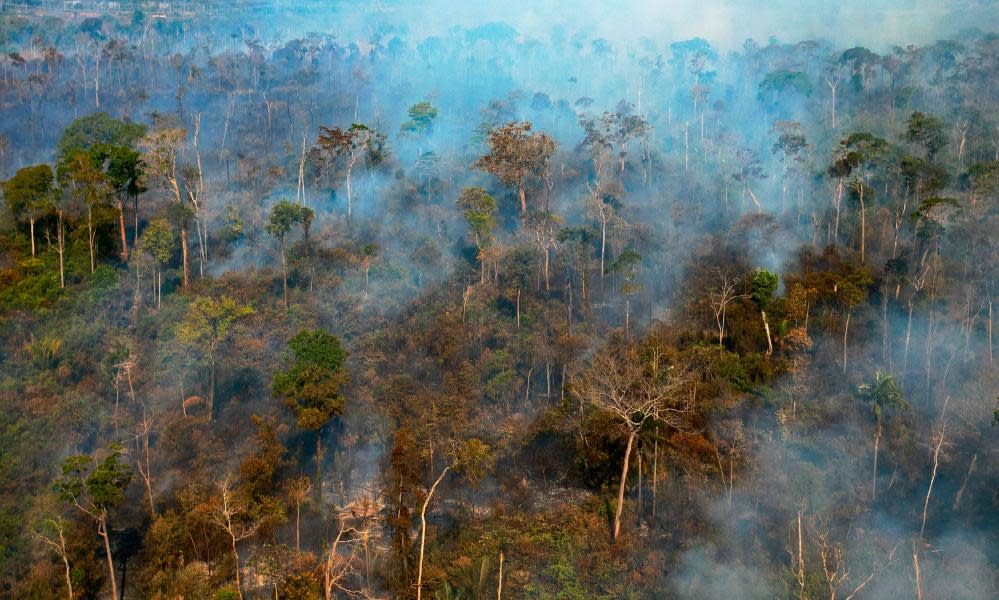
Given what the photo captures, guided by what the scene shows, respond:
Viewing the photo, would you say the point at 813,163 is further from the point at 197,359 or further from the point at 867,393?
the point at 197,359

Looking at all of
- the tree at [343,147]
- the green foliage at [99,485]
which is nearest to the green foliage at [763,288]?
the tree at [343,147]

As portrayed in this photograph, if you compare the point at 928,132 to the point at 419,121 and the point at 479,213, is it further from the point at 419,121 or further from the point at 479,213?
the point at 419,121

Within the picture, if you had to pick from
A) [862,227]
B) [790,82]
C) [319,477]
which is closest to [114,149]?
[319,477]

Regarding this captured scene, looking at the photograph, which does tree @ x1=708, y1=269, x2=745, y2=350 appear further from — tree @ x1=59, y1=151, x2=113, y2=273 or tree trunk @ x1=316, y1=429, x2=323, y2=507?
tree @ x1=59, y1=151, x2=113, y2=273

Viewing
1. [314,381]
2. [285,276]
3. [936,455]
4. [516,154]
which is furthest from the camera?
[516,154]

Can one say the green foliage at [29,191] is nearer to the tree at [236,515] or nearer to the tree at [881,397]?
the tree at [236,515]

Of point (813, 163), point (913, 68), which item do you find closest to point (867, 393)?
point (813, 163)

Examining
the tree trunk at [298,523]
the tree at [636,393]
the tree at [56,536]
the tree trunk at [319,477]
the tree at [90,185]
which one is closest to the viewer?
the tree at [56,536]
